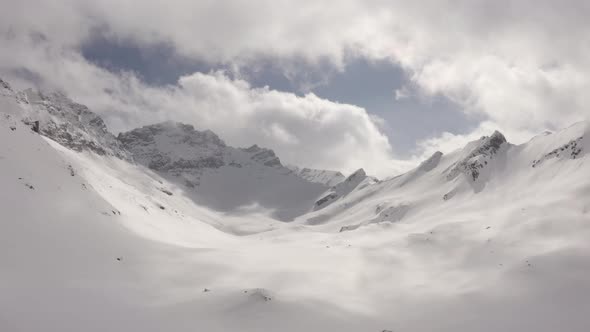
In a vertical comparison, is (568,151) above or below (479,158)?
below

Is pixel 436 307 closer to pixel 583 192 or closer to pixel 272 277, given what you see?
pixel 272 277

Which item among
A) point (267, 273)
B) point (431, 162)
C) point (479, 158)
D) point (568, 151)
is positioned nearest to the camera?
point (267, 273)

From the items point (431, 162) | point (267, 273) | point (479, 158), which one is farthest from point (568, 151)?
point (431, 162)

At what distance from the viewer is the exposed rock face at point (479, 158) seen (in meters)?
109

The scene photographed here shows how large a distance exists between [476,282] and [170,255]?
24768 mm

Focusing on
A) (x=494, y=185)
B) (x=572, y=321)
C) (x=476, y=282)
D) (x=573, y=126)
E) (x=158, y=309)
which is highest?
(x=573, y=126)

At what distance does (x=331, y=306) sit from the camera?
26469mm

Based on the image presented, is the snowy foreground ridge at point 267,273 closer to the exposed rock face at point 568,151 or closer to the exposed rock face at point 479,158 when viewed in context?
the exposed rock face at point 568,151

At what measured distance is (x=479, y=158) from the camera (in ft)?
365

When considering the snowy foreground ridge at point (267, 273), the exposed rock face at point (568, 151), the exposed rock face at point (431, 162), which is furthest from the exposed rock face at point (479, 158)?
the snowy foreground ridge at point (267, 273)

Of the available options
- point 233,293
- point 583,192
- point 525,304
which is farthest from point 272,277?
point 583,192

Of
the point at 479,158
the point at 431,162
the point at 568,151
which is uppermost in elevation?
the point at 431,162

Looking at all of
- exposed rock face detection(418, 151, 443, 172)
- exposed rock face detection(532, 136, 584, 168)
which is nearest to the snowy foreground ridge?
exposed rock face detection(532, 136, 584, 168)

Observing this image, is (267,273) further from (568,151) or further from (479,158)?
(479,158)
